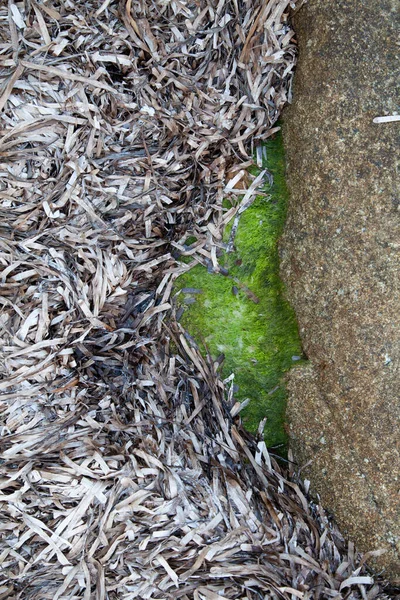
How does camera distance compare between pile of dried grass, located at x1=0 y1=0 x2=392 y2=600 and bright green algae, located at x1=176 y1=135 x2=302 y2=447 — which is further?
bright green algae, located at x1=176 y1=135 x2=302 y2=447

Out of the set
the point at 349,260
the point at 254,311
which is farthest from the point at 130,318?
the point at 349,260

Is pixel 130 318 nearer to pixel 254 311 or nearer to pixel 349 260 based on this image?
pixel 254 311

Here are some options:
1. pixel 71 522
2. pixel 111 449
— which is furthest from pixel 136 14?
pixel 71 522

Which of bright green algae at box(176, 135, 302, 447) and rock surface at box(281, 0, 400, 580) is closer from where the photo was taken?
rock surface at box(281, 0, 400, 580)
